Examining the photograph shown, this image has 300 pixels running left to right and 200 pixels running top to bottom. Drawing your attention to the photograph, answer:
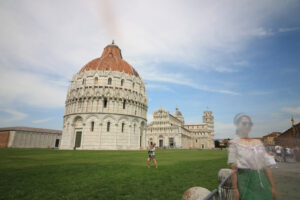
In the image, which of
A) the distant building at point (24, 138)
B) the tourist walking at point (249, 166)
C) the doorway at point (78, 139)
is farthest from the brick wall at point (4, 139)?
the tourist walking at point (249, 166)

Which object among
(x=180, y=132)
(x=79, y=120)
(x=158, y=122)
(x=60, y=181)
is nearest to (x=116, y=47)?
(x=79, y=120)

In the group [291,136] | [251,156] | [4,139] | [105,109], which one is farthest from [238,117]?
[4,139]

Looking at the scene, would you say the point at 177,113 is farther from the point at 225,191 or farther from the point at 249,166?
the point at 249,166

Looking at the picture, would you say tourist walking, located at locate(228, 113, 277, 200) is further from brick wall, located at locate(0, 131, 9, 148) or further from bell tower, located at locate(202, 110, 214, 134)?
bell tower, located at locate(202, 110, 214, 134)

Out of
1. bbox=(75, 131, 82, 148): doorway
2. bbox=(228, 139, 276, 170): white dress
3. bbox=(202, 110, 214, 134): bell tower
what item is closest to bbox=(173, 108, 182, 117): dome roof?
bbox=(202, 110, 214, 134): bell tower

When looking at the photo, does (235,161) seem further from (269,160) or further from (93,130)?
(93,130)

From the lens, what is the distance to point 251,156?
295 centimetres

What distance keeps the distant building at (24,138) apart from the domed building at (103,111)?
1737 centimetres

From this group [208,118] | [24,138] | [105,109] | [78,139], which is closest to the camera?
[78,139]

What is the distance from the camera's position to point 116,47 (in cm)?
6191

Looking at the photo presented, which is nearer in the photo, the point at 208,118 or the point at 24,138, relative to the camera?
the point at 24,138

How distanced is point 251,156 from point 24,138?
Result: 65.7m

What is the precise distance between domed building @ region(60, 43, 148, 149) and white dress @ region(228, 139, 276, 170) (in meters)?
41.4

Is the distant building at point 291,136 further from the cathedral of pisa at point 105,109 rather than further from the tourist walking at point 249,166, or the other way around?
the cathedral of pisa at point 105,109
